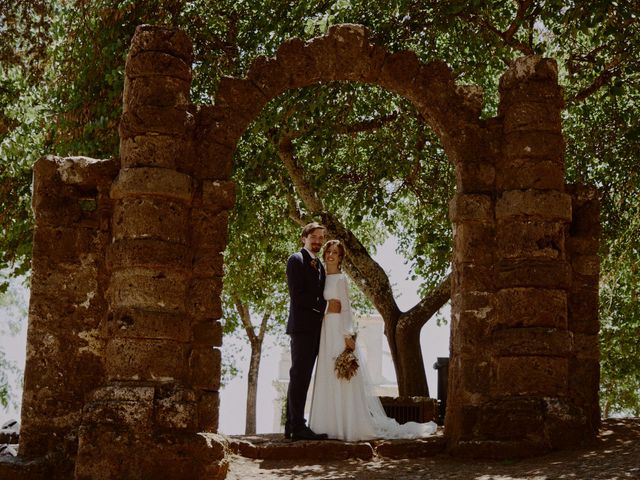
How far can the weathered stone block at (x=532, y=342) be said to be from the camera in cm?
888

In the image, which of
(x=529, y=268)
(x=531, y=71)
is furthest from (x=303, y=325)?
(x=531, y=71)

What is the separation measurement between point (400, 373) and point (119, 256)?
311 inches

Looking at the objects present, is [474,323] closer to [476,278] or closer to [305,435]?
[476,278]

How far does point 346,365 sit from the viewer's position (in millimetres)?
9406

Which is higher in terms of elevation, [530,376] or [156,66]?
[156,66]

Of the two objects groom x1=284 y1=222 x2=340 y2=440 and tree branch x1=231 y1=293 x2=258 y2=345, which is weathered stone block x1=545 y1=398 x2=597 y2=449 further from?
tree branch x1=231 y1=293 x2=258 y2=345

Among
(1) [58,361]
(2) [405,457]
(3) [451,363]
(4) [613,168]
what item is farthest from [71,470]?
(4) [613,168]

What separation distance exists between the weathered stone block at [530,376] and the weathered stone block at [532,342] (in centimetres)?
6

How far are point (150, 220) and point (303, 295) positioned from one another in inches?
76.1

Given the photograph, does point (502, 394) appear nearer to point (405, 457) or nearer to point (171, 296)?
point (405, 457)

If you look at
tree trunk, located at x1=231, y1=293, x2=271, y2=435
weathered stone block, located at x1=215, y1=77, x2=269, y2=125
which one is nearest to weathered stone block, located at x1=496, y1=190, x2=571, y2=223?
weathered stone block, located at x1=215, y1=77, x2=269, y2=125

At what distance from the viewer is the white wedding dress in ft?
31.1

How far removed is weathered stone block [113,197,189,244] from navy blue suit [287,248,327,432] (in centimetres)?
151

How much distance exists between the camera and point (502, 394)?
8906 mm
